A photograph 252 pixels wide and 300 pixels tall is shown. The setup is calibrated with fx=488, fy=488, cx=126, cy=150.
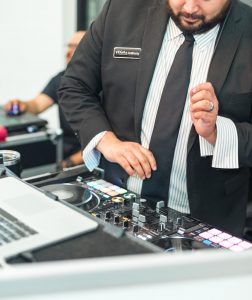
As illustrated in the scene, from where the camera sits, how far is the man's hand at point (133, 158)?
116 centimetres

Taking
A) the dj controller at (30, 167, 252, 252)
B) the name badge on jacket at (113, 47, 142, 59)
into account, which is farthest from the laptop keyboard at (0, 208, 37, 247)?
the name badge on jacket at (113, 47, 142, 59)

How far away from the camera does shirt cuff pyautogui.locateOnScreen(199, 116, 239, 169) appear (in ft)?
4.06

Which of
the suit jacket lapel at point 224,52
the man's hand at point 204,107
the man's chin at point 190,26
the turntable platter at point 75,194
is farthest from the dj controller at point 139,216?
the man's chin at point 190,26

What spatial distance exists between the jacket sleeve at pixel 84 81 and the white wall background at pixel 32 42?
2345 millimetres

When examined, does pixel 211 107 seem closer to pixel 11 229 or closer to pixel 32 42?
pixel 11 229

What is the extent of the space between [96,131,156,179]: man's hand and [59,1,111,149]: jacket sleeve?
0.73 ft

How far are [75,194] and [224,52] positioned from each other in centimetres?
60

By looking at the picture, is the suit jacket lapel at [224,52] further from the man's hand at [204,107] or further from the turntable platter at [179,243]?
the turntable platter at [179,243]

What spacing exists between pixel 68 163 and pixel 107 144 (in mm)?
1461

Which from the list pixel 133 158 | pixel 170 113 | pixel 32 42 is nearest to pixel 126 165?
pixel 133 158

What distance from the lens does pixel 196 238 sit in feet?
3.11

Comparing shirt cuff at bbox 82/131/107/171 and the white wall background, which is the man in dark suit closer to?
shirt cuff at bbox 82/131/107/171

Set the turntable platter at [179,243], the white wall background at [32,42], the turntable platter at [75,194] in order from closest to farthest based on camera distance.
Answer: the turntable platter at [179,243], the turntable platter at [75,194], the white wall background at [32,42]

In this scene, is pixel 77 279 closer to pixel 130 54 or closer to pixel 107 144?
pixel 107 144
